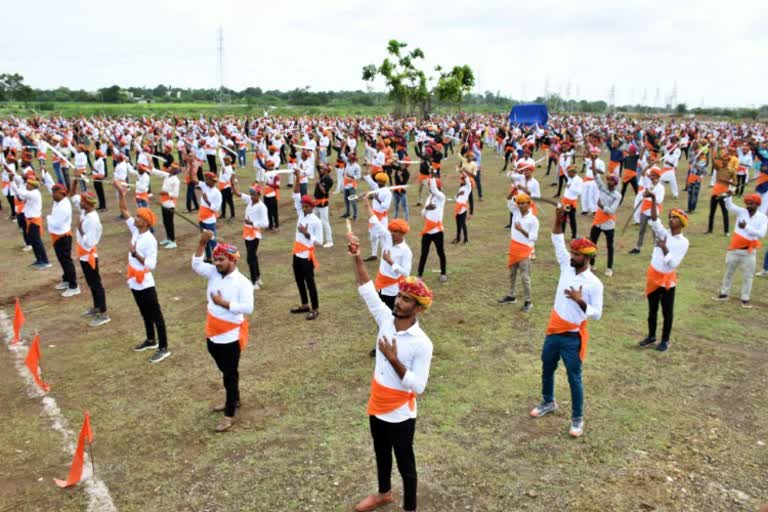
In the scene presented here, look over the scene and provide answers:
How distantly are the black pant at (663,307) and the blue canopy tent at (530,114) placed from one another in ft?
101

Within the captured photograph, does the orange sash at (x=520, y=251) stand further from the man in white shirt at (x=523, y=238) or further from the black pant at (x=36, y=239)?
the black pant at (x=36, y=239)

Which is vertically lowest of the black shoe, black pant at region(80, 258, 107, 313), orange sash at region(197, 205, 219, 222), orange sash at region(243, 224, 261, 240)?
the black shoe

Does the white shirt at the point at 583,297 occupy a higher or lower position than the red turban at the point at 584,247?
lower

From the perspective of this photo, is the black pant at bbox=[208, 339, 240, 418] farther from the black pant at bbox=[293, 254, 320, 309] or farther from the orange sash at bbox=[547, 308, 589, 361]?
the orange sash at bbox=[547, 308, 589, 361]

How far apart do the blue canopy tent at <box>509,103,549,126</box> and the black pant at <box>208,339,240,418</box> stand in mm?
34128

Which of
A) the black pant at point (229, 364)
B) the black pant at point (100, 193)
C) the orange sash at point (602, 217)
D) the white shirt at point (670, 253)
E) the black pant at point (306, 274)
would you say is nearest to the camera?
the black pant at point (229, 364)

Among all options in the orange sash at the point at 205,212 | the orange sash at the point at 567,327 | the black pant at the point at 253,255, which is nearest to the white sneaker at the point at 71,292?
the orange sash at the point at 205,212

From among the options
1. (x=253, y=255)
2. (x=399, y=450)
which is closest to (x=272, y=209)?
(x=253, y=255)

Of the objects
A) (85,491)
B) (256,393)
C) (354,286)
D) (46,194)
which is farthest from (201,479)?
(46,194)

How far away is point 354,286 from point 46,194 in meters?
17.2

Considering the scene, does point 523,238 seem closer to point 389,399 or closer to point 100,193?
point 389,399

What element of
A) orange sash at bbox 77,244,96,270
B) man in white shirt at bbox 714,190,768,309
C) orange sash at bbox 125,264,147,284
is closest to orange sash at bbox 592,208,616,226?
man in white shirt at bbox 714,190,768,309

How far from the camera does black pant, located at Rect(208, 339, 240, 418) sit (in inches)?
226

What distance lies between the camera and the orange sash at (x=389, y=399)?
3982 mm
